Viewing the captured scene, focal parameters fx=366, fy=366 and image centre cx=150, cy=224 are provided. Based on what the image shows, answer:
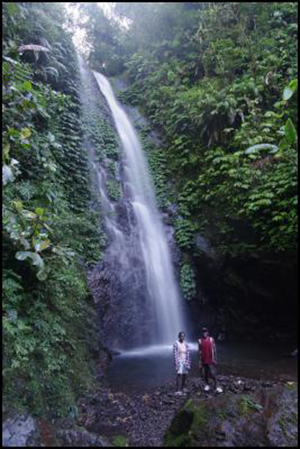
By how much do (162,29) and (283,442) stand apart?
21256mm

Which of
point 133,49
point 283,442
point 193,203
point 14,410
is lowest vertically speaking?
point 283,442

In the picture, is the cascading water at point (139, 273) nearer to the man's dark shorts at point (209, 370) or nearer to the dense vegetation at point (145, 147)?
the dense vegetation at point (145, 147)

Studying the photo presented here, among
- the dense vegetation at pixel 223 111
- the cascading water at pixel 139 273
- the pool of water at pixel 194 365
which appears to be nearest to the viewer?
the pool of water at pixel 194 365

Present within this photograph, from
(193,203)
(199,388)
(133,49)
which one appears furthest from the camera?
(133,49)

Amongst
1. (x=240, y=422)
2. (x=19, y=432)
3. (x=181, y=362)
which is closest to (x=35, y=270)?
(x=19, y=432)

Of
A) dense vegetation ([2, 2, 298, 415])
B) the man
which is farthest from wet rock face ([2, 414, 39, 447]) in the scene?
the man

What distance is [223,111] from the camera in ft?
44.0

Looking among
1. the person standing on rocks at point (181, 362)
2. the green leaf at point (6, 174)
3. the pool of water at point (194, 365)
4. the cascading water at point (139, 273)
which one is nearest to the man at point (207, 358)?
the person standing on rocks at point (181, 362)

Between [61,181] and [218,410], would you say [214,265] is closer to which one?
[61,181]

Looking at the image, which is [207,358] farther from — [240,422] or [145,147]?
[145,147]

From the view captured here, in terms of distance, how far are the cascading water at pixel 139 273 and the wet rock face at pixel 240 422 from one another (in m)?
6.38

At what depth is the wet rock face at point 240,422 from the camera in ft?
14.0

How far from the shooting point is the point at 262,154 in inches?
474

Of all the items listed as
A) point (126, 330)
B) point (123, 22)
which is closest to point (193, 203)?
point (126, 330)
